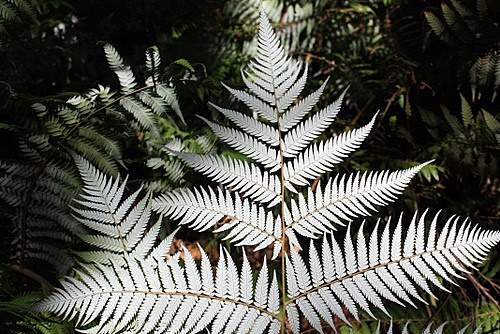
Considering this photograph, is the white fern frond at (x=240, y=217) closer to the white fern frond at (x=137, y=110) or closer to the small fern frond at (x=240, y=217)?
the small fern frond at (x=240, y=217)

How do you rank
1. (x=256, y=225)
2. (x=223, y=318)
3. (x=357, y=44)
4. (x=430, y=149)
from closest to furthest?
(x=223, y=318), (x=256, y=225), (x=430, y=149), (x=357, y=44)

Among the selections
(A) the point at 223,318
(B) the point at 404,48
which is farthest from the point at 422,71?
(A) the point at 223,318

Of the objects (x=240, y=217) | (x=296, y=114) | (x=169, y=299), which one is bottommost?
(x=169, y=299)

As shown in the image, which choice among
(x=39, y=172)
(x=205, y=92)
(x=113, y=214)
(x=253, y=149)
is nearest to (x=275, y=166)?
(x=253, y=149)

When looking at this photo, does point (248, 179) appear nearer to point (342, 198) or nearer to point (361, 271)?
point (342, 198)

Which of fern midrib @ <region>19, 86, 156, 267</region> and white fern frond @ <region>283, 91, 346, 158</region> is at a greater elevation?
A: white fern frond @ <region>283, 91, 346, 158</region>

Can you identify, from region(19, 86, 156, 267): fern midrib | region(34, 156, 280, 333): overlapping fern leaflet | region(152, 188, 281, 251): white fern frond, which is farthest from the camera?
region(19, 86, 156, 267): fern midrib

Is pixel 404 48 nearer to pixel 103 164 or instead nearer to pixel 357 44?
pixel 357 44

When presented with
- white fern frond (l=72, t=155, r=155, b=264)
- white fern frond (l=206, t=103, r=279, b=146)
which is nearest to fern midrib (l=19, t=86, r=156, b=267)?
white fern frond (l=72, t=155, r=155, b=264)

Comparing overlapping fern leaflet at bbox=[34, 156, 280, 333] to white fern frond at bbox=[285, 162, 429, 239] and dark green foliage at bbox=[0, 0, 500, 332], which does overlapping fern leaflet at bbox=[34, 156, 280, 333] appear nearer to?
white fern frond at bbox=[285, 162, 429, 239]

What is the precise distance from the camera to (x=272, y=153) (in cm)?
110

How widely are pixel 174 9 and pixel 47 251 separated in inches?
72.0

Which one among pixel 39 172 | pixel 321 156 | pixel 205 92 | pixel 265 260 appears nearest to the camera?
pixel 265 260

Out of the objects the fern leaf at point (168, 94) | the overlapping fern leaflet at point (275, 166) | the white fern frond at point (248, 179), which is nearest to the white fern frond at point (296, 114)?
the overlapping fern leaflet at point (275, 166)
